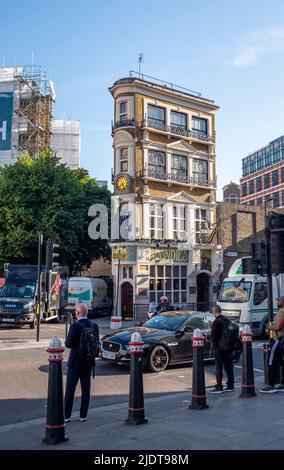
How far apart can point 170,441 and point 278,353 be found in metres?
4.46

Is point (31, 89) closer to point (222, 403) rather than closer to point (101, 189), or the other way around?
point (101, 189)

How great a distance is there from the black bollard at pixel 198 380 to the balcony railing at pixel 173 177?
26512 millimetres

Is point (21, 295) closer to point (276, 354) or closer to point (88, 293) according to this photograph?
point (88, 293)

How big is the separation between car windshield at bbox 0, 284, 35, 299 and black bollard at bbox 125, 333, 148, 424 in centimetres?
1847

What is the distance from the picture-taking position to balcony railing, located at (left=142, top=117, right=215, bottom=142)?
35.1 metres

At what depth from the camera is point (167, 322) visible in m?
14.0

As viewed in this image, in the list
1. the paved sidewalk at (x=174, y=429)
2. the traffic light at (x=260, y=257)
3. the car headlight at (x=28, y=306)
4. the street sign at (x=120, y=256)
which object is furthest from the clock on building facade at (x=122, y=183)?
the paved sidewalk at (x=174, y=429)

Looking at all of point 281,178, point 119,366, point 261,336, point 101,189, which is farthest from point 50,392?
point 281,178

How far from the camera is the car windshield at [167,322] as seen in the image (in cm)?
1373

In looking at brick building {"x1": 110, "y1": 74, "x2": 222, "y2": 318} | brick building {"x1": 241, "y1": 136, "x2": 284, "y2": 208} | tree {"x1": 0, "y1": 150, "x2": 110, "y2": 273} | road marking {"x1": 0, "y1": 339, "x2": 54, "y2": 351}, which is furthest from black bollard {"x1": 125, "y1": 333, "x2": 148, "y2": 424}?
brick building {"x1": 241, "y1": 136, "x2": 284, "y2": 208}

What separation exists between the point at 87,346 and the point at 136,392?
3.16 feet

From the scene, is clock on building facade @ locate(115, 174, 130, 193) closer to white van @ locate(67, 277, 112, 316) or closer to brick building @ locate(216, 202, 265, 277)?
white van @ locate(67, 277, 112, 316)

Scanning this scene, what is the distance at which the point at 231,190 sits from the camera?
13062 cm

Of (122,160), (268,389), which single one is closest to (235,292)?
(268,389)
